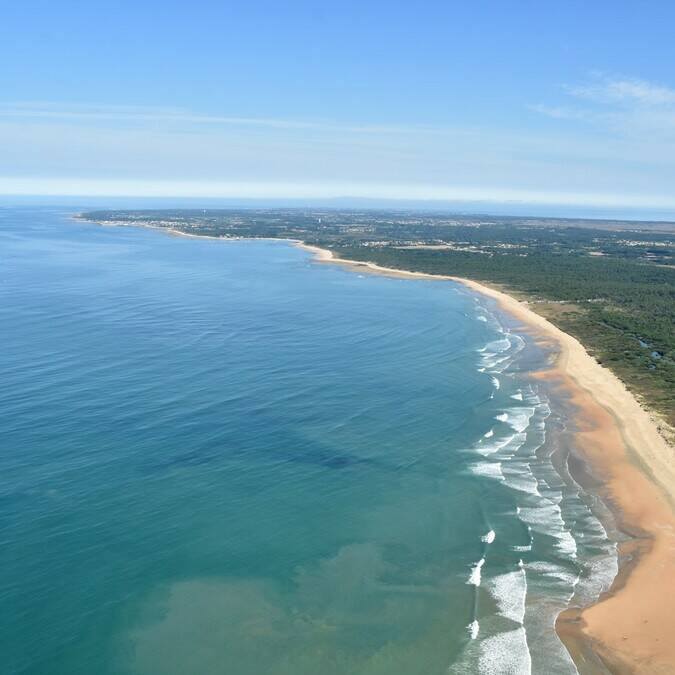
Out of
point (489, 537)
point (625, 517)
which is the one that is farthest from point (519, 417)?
point (489, 537)

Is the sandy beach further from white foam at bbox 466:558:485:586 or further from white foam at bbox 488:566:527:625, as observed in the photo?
white foam at bbox 466:558:485:586

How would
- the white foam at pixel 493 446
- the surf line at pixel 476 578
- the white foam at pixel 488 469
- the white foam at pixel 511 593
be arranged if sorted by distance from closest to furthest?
the surf line at pixel 476 578 → the white foam at pixel 511 593 → the white foam at pixel 488 469 → the white foam at pixel 493 446

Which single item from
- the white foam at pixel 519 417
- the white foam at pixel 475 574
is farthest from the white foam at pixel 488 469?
the white foam at pixel 475 574

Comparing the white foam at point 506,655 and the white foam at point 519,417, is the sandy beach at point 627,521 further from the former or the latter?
the white foam at point 519,417

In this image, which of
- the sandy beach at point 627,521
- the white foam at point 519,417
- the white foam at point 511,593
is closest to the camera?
the sandy beach at point 627,521

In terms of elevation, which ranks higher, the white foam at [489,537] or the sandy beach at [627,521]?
the sandy beach at [627,521]

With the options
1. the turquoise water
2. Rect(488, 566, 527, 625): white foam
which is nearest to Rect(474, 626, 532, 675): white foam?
the turquoise water

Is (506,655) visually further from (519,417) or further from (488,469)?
(519,417)
